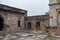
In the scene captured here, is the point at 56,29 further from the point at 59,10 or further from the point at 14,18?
the point at 14,18

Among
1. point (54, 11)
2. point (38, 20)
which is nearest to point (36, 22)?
point (38, 20)

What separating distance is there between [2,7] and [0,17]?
4.86ft

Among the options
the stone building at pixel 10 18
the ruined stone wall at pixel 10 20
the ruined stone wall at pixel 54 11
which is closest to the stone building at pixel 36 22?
the stone building at pixel 10 18

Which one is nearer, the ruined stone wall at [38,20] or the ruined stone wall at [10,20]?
the ruined stone wall at [10,20]

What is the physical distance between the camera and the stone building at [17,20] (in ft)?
61.8

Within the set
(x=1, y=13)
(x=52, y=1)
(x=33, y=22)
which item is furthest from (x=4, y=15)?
(x=52, y=1)

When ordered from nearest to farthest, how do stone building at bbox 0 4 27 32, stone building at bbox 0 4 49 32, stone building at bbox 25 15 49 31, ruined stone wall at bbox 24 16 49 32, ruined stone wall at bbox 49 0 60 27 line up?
ruined stone wall at bbox 49 0 60 27
stone building at bbox 0 4 27 32
stone building at bbox 0 4 49 32
ruined stone wall at bbox 24 16 49 32
stone building at bbox 25 15 49 31

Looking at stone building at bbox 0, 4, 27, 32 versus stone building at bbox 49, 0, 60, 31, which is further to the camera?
stone building at bbox 0, 4, 27, 32

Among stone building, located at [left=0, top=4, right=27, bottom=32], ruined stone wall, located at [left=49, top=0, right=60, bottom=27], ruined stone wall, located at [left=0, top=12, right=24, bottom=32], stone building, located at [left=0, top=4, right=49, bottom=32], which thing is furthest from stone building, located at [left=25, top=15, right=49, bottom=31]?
ruined stone wall, located at [left=49, top=0, right=60, bottom=27]

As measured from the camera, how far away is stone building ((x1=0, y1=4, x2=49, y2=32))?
741 inches

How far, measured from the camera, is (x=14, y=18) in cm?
2042

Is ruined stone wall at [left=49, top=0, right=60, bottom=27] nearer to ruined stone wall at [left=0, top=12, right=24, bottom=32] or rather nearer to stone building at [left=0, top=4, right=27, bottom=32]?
stone building at [left=0, top=4, right=27, bottom=32]

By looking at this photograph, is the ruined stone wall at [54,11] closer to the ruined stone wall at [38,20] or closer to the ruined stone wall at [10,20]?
the ruined stone wall at [38,20]

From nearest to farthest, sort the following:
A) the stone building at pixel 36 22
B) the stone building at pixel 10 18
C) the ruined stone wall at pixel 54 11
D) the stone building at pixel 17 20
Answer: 1. the ruined stone wall at pixel 54 11
2. the stone building at pixel 10 18
3. the stone building at pixel 17 20
4. the stone building at pixel 36 22
